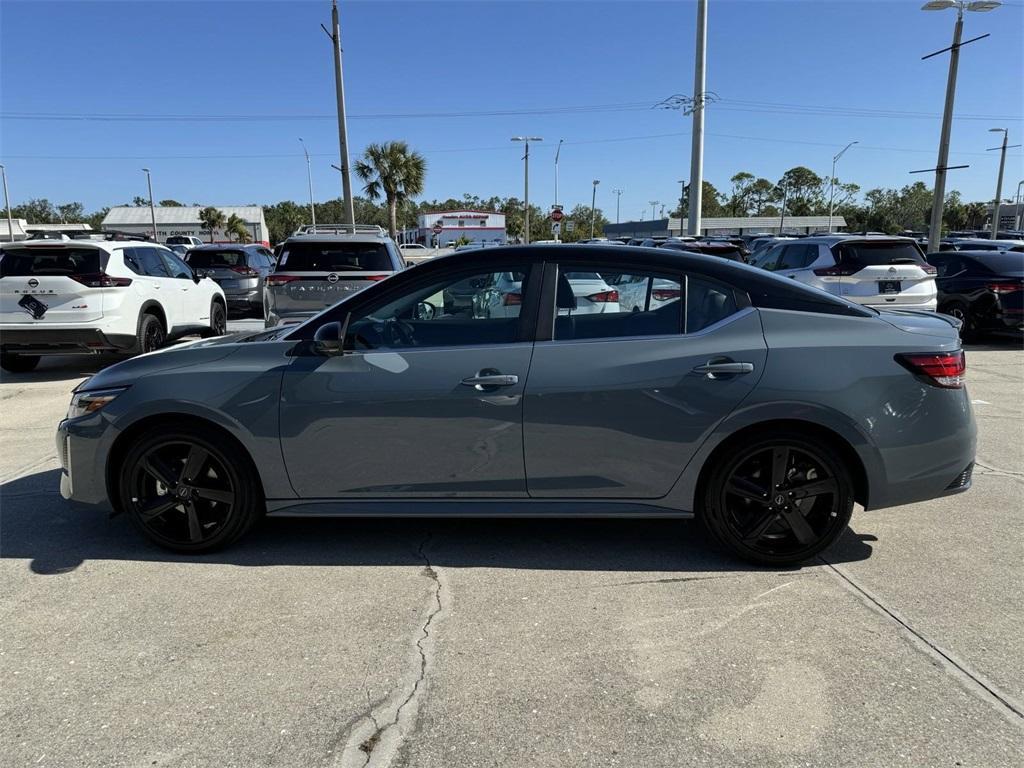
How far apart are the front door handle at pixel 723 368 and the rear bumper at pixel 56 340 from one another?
304 inches

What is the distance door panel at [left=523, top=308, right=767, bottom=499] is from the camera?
344 cm

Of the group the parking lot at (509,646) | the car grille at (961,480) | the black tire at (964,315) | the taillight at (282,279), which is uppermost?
the taillight at (282,279)

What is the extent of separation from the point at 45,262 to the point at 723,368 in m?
8.46

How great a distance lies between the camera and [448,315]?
3795mm

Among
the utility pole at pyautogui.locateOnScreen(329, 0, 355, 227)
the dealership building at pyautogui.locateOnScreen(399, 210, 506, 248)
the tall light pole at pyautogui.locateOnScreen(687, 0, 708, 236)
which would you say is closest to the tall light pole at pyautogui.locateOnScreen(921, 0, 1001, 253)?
the tall light pole at pyautogui.locateOnScreen(687, 0, 708, 236)

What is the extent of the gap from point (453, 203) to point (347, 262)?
129816 millimetres

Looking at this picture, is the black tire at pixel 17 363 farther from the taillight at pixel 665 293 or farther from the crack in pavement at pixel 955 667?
the crack in pavement at pixel 955 667

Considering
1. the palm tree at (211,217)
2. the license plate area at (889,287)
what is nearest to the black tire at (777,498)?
the license plate area at (889,287)

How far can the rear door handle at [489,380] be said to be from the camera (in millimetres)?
3488

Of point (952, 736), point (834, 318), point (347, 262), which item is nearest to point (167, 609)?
point (952, 736)

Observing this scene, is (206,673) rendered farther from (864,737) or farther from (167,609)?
(864,737)

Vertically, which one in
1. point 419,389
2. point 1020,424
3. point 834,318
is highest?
point 834,318

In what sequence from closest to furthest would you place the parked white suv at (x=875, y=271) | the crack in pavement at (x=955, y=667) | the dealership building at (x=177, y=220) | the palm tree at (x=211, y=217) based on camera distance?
the crack in pavement at (x=955, y=667)
the parked white suv at (x=875, y=271)
the palm tree at (x=211, y=217)
the dealership building at (x=177, y=220)

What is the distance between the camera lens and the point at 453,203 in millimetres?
134750
